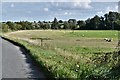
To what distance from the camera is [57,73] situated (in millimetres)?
10875

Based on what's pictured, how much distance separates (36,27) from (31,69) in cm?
13843

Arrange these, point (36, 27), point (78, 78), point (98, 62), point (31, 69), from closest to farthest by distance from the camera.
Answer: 1. point (98, 62)
2. point (78, 78)
3. point (31, 69)
4. point (36, 27)

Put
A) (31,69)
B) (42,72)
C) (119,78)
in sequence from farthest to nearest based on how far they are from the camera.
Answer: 1. (31,69)
2. (42,72)
3. (119,78)

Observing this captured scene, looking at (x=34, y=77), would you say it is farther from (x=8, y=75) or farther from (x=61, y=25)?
(x=61, y=25)

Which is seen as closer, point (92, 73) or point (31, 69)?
point (92, 73)

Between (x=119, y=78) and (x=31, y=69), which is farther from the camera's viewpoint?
(x=31, y=69)

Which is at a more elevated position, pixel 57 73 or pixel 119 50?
pixel 119 50

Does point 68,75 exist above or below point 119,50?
below

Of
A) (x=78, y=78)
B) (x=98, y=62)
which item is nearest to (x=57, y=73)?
(x=78, y=78)

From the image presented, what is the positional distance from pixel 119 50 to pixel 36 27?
14625cm

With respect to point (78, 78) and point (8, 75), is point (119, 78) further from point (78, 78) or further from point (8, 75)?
point (8, 75)

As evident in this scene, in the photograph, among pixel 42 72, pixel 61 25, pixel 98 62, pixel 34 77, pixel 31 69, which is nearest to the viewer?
pixel 98 62

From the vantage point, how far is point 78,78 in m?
9.32

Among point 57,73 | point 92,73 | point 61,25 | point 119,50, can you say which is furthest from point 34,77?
point 61,25
